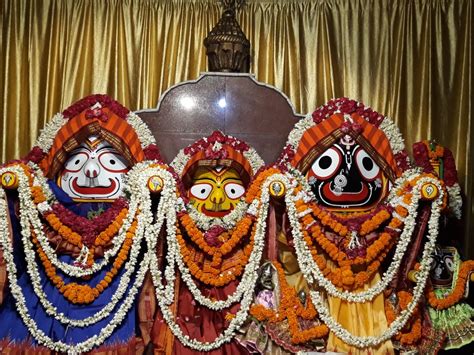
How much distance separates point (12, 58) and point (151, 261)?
2.13 meters

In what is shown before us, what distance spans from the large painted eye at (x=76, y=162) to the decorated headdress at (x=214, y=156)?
0.57 metres

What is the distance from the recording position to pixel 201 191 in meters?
4.38

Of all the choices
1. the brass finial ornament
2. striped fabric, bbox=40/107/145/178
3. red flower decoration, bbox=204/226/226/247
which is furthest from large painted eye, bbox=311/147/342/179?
striped fabric, bbox=40/107/145/178

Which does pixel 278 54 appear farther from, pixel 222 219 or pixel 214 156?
pixel 222 219

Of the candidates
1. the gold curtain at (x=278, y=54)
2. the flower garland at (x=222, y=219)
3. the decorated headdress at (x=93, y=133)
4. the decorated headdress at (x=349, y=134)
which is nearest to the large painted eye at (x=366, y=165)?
the decorated headdress at (x=349, y=134)

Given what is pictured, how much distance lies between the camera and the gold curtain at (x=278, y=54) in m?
5.10

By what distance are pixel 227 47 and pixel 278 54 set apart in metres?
0.69

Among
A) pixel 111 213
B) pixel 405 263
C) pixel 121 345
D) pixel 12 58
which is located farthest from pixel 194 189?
pixel 12 58

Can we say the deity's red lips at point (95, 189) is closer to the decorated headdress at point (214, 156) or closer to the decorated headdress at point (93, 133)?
the decorated headdress at point (93, 133)

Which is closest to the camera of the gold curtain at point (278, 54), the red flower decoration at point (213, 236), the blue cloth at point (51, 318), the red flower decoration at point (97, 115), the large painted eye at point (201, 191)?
the blue cloth at point (51, 318)

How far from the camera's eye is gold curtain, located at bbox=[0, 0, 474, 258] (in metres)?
5.10

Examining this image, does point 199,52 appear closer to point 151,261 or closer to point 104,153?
point 104,153

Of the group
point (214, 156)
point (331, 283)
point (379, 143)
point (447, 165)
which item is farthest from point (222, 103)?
point (447, 165)

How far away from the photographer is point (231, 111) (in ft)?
15.1
